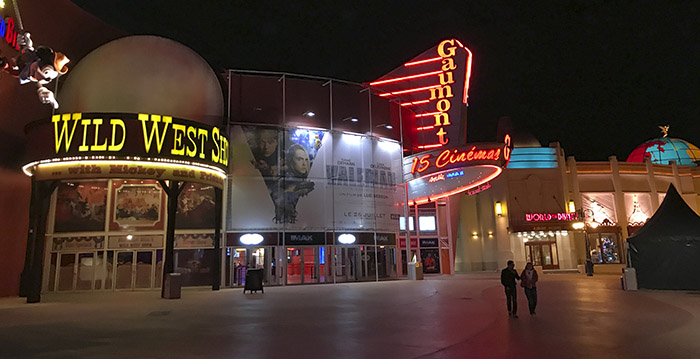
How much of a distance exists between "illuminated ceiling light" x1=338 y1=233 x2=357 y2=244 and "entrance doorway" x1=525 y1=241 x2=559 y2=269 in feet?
80.3

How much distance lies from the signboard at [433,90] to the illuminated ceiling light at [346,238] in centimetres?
942

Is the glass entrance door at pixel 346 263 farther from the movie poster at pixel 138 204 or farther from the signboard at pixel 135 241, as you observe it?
the movie poster at pixel 138 204

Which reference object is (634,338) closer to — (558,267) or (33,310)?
(33,310)

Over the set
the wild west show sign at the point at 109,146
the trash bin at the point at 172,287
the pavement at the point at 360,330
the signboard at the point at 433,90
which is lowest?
the pavement at the point at 360,330

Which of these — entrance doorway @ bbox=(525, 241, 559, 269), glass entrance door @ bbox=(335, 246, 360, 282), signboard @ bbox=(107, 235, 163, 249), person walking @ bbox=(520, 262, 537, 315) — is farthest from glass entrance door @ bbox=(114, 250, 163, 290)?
entrance doorway @ bbox=(525, 241, 559, 269)

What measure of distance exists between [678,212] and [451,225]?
18905 millimetres

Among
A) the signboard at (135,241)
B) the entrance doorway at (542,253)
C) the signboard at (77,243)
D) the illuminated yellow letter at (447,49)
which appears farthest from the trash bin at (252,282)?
the entrance doorway at (542,253)

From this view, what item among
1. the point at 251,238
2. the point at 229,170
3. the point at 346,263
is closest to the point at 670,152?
the point at 346,263

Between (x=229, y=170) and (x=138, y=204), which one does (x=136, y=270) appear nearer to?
(x=138, y=204)

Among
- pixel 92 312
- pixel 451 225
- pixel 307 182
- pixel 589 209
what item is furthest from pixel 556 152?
pixel 92 312

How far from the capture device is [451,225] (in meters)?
38.4

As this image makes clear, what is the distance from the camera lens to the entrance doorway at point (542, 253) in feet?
147

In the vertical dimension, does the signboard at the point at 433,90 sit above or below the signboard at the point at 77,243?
above

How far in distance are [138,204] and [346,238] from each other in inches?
496
